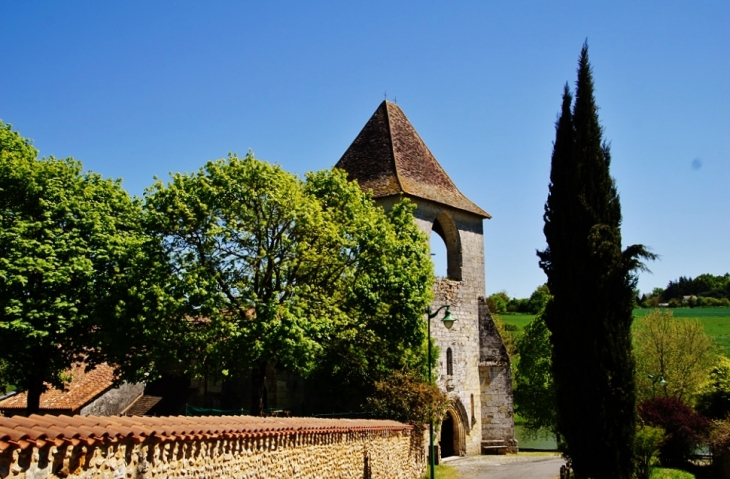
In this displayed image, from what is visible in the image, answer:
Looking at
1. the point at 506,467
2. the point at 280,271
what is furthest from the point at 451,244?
the point at 280,271

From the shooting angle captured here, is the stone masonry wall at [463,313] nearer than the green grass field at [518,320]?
Yes

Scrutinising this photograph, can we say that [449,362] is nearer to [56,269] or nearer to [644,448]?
[644,448]

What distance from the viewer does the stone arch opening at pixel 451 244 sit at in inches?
1016

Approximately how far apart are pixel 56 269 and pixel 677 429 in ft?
65.2

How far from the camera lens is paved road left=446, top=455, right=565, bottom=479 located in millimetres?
19797

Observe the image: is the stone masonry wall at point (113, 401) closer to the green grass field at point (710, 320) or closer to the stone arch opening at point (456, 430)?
the stone arch opening at point (456, 430)

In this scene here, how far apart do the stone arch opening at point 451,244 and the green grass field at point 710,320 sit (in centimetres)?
3181

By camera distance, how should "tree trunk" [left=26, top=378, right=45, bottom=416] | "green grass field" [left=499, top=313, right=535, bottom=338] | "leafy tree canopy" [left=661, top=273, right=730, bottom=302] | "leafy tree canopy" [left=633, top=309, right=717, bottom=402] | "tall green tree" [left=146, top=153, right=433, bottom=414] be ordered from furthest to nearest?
1. "leafy tree canopy" [left=661, top=273, right=730, bottom=302]
2. "green grass field" [left=499, top=313, right=535, bottom=338]
3. "leafy tree canopy" [left=633, top=309, right=717, bottom=402]
4. "tree trunk" [left=26, top=378, right=45, bottom=416]
5. "tall green tree" [left=146, top=153, right=433, bottom=414]

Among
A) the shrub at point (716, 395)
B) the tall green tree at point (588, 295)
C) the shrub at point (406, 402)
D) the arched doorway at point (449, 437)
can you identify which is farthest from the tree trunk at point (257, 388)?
the shrub at point (716, 395)

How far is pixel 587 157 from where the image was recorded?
51.3 feet

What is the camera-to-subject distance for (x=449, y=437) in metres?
25.9

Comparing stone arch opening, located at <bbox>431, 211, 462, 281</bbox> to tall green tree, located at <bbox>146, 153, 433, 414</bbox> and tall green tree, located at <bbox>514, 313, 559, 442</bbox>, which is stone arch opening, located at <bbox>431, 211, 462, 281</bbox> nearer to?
tall green tree, located at <bbox>146, 153, 433, 414</bbox>

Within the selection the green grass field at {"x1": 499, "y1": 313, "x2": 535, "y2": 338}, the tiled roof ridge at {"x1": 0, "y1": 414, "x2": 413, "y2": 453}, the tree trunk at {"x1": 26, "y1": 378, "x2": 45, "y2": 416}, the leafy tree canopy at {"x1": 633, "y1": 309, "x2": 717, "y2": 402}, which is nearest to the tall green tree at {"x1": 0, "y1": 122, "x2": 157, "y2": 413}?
the tree trunk at {"x1": 26, "y1": 378, "x2": 45, "y2": 416}

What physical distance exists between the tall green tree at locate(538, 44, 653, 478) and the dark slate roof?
331 inches
